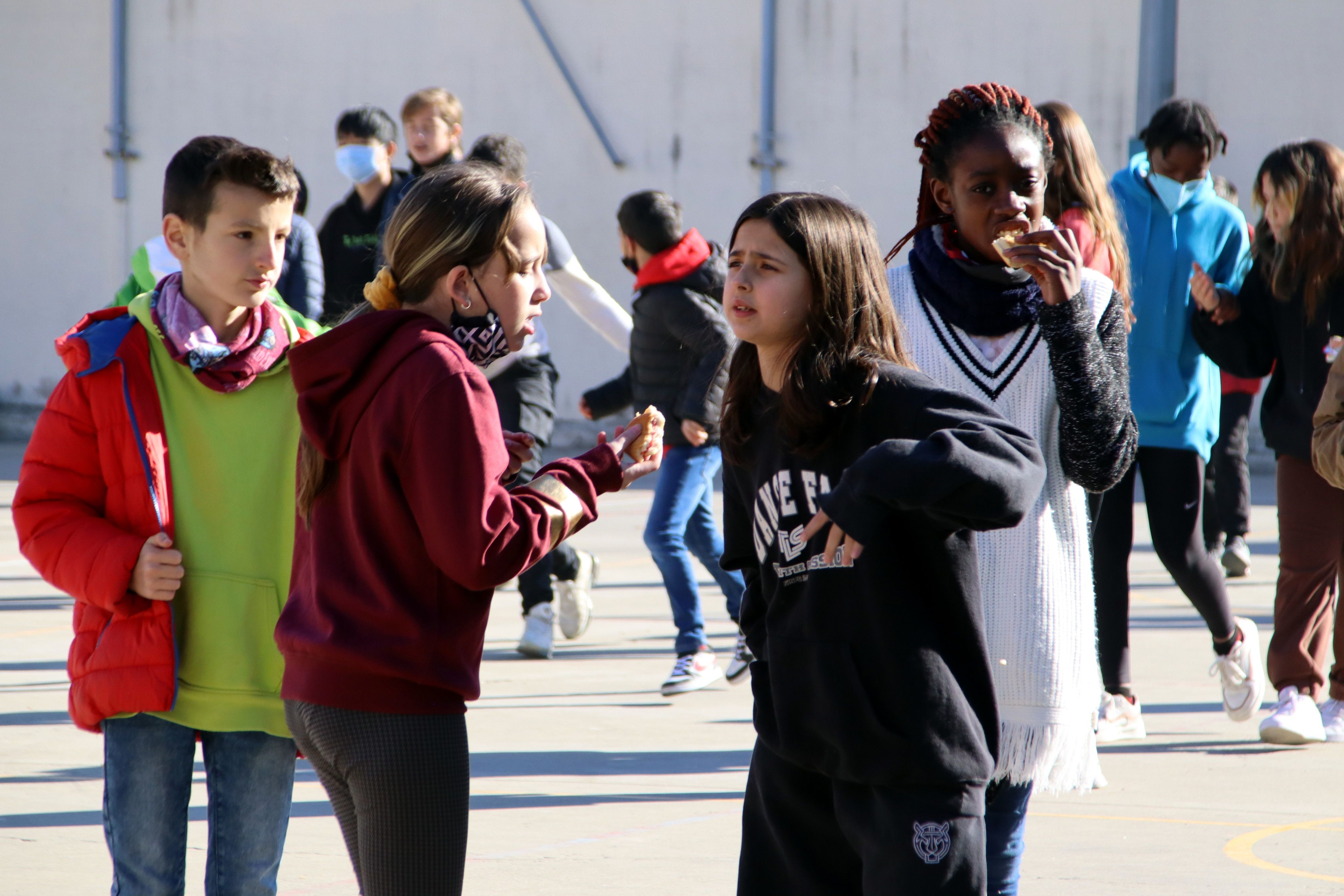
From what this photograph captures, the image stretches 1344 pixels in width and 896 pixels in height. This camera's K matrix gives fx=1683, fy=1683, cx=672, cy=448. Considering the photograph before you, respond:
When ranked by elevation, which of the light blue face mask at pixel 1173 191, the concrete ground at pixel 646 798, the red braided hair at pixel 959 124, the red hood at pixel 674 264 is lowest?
the concrete ground at pixel 646 798

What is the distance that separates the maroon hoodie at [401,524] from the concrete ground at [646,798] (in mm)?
1628

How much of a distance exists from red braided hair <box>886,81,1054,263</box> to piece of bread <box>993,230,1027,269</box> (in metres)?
0.17

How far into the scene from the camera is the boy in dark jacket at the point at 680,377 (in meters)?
6.46

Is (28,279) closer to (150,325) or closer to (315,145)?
(315,145)

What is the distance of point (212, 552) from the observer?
9.79ft

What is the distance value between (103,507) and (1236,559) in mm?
7674

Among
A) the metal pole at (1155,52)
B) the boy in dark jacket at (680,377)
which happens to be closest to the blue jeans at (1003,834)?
the boy in dark jacket at (680,377)

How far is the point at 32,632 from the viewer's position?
770 centimetres

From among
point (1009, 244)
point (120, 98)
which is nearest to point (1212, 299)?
point (1009, 244)

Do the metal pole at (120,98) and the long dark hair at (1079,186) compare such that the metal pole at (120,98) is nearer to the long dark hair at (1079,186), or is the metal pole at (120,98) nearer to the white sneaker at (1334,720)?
the white sneaker at (1334,720)

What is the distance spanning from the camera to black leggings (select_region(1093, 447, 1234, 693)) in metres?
5.43

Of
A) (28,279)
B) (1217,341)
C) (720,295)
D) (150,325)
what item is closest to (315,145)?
(28,279)

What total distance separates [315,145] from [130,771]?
17.5 meters

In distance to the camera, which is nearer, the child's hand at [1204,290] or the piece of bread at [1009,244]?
the piece of bread at [1009,244]
